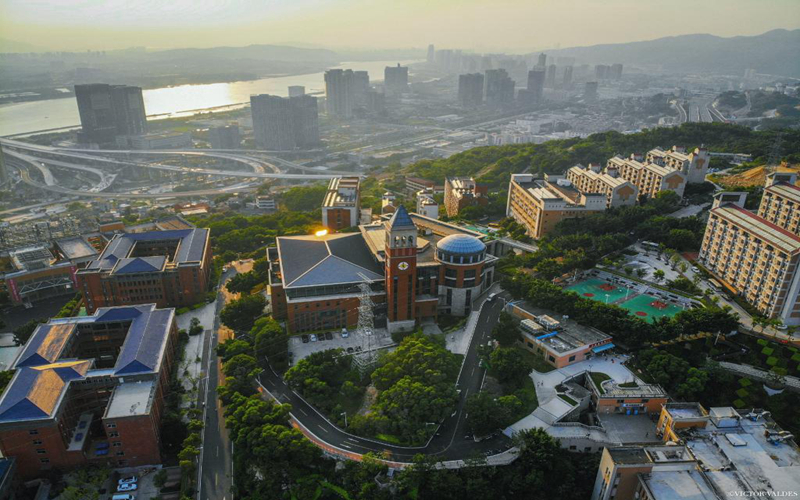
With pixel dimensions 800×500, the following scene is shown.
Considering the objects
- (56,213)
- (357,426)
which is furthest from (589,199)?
(56,213)

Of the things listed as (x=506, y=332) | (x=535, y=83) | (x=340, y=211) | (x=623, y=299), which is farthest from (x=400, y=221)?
(x=535, y=83)

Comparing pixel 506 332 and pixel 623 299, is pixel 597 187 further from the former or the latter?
pixel 506 332

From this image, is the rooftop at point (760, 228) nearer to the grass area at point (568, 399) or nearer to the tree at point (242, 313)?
the grass area at point (568, 399)

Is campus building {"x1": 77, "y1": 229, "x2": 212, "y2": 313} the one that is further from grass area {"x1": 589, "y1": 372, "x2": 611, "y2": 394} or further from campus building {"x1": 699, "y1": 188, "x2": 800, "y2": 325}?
campus building {"x1": 699, "y1": 188, "x2": 800, "y2": 325}

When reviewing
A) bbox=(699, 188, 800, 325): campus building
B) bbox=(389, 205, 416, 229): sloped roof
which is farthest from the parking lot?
bbox=(699, 188, 800, 325): campus building

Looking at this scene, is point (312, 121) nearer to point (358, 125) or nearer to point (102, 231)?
point (358, 125)
